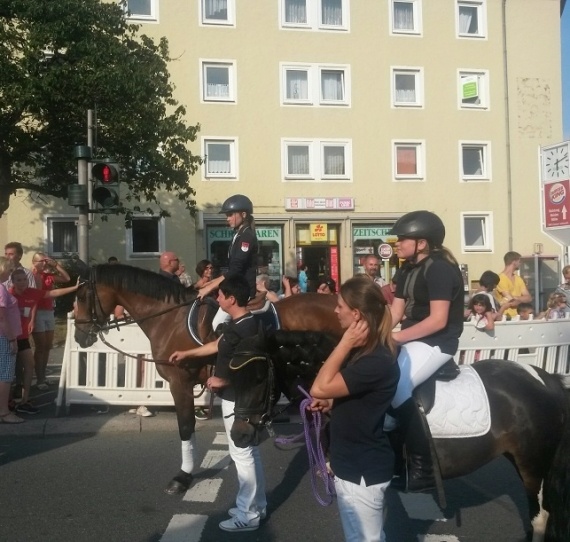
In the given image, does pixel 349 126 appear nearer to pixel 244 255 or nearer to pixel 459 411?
pixel 244 255

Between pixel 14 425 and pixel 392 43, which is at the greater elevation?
pixel 392 43

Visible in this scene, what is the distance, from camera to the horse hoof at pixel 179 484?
5.71 meters

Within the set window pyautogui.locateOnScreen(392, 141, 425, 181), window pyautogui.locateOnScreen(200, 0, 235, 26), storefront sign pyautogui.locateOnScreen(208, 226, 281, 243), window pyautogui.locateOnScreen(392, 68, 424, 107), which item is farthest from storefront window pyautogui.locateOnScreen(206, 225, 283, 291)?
window pyautogui.locateOnScreen(200, 0, 235, 26)

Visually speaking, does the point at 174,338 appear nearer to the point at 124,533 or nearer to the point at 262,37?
the point at 124,533

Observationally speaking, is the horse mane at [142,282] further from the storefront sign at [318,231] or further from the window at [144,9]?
the window at [144,9]

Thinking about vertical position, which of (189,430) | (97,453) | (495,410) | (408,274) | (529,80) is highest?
(529,80)

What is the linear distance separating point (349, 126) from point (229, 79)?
17.2 feet

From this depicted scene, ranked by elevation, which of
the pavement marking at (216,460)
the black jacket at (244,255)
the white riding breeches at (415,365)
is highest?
the black jacket at (244,255)

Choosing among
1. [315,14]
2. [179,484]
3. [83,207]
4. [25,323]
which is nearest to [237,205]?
[179,484]

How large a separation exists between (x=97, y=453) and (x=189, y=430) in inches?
72.6

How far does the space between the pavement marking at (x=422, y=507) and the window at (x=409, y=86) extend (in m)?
24.9

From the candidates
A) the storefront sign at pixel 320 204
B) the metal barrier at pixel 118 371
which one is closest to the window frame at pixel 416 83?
the storefront sign at pixel 320 204

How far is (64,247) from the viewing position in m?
26.5

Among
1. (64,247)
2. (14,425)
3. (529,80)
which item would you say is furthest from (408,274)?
(529,80)
